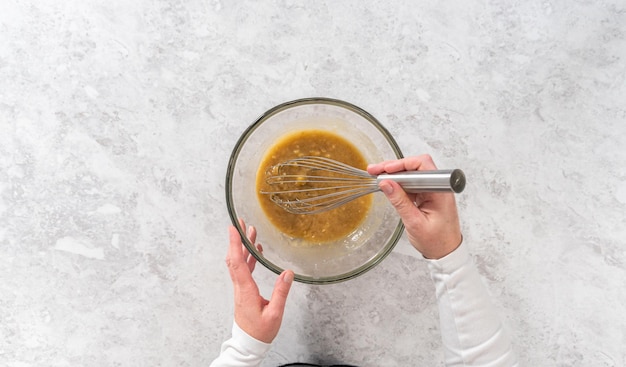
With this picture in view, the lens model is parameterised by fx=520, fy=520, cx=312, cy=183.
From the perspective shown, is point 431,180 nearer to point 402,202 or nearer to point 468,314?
point 402,202

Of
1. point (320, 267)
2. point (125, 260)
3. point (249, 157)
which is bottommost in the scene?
point (125, 260)

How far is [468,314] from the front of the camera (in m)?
0.83

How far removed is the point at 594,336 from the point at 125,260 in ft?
2.96

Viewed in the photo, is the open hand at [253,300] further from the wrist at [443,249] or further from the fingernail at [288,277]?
the wrist at [443,249]

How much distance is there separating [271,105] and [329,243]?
0.94 feet

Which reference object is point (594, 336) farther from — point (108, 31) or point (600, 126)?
point (108, 31)

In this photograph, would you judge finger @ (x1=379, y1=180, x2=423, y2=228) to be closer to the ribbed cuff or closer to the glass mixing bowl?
the glass mixing bowl

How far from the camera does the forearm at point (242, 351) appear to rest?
83 centimetres


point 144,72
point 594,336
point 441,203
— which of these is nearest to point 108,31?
point 144,72

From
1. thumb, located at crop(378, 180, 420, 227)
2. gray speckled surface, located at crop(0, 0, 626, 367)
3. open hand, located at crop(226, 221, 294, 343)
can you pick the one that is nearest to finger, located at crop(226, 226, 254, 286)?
open hand, located at crop(226, 221, 294, 343)

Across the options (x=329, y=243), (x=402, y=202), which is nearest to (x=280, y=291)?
(x=329, y=243)

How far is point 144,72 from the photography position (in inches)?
38.7

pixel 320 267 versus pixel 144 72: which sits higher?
pixel 144 72

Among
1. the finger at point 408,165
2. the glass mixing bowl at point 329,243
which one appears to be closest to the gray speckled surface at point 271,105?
the glass mixing bowl at point 329,243
